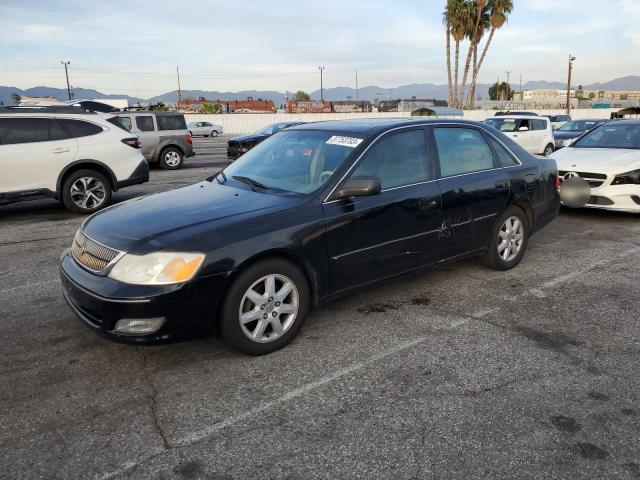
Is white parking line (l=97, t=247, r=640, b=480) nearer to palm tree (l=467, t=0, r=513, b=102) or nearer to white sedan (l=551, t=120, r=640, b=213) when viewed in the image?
white sedan (l=551, t=120, r=640, b=213)

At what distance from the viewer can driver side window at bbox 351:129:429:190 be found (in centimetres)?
407

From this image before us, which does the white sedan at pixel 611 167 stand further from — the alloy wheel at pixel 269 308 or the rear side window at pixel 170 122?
the rear side window at pixel 170 122

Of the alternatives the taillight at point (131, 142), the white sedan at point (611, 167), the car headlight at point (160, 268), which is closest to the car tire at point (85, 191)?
the taillight at point (131, 142)

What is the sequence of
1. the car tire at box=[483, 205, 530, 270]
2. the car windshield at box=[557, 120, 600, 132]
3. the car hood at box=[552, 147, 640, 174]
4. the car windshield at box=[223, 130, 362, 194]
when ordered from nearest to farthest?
the car windshield at box=[223, 130, 362, 194], the car tire at box=[483, 205, 530, 270], the car hood at box=[552, 147, 640, 174], the car windshield at box=[557, 120, 600, 132]

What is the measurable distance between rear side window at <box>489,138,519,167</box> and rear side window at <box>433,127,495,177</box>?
3.7 inches

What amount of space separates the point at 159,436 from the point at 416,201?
2614mm

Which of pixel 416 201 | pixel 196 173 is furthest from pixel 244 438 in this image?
pixel 196 173

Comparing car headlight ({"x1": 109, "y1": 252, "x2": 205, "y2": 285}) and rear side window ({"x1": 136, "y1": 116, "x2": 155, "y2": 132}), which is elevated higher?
rear side window ({"x1": 136, "y1": 116, "x2": 155, "y2": 132})

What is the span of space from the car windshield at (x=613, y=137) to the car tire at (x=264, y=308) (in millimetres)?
7206

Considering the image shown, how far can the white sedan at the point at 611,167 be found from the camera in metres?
7.38

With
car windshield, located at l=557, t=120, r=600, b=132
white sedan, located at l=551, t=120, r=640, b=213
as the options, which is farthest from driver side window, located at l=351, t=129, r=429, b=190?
car windshield, located at l=557, t=120, r=600, b=132

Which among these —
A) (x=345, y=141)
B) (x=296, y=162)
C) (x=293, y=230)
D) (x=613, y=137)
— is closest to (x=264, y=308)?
(x=293, y=230)

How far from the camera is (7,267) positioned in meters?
5.68

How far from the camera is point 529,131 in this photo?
16141mm
